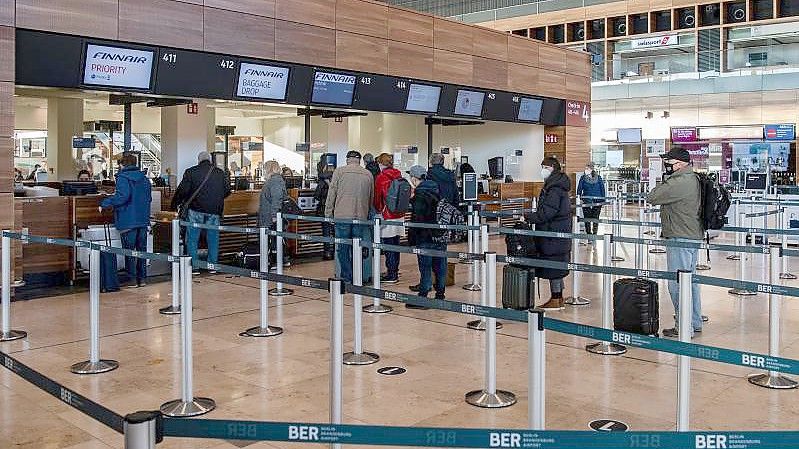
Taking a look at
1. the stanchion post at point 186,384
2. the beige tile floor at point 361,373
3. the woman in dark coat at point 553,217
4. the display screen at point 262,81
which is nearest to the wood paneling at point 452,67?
the display screen at point 262,81

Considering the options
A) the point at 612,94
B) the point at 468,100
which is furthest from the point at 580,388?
the point at 612,94

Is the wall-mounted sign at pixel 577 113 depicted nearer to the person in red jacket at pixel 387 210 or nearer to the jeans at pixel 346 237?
the person in red jacket at pixel 387 210

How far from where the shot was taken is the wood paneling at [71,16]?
7.70 m

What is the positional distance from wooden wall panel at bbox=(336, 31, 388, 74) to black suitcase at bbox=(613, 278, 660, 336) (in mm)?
6659

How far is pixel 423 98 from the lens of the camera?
12539 mm

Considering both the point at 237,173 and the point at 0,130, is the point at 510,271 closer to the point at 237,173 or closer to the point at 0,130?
the point at 0,130

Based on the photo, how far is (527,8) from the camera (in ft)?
85.9

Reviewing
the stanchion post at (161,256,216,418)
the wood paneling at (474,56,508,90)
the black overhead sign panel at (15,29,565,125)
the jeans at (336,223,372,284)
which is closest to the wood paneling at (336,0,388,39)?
the black overhead sign panel at (15,29,565,125)

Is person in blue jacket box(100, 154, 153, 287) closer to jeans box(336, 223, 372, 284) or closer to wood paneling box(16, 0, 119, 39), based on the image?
wood paneling box(16, 0, 119, 39)

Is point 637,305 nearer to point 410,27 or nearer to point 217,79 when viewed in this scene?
point 217,79

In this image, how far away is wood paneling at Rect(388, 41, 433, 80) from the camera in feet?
38.8

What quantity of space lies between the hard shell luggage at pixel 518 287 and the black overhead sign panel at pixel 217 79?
5.25 metres

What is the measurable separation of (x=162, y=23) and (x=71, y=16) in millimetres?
1101

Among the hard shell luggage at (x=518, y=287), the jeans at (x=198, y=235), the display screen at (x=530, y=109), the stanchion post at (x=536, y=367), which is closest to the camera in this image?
the stanchion post at (x=536, y=367)
